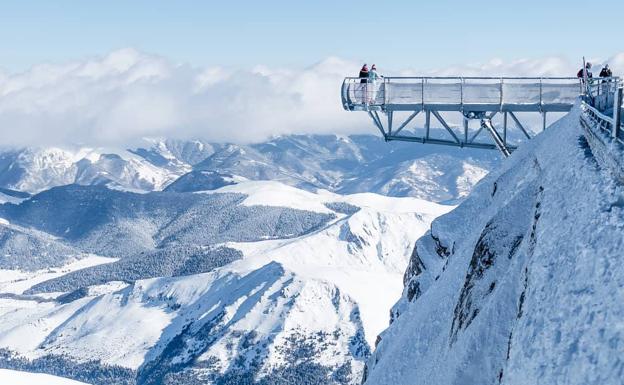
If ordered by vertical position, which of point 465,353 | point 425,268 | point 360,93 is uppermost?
point 360,93

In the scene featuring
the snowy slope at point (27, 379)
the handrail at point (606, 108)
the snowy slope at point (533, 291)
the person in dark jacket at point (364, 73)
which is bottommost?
the snowy slope at point (27, 379)

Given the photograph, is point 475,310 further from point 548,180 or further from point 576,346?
point 576,346

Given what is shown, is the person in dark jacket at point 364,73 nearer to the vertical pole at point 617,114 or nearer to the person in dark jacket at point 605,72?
the person in dark jacket at point 605,72

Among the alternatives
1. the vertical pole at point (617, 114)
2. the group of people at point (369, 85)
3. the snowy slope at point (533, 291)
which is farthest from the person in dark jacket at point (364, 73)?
the vertical pole at point (617, 114)

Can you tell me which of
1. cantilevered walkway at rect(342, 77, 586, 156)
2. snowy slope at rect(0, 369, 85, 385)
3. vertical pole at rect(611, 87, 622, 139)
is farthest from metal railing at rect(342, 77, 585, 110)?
snowy slope at rect(0, 369, 85, 385)

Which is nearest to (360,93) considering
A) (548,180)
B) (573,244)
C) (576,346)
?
(548,180)

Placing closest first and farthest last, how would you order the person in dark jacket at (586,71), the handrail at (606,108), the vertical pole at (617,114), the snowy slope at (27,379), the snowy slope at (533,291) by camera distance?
1. the snowy slope at (533,291)
2. the vertical pole at (617,114)
3. the handrail at (606,108)
4. the person in dark jacket at (586,71)
5. the snowy slope at (27,379)
